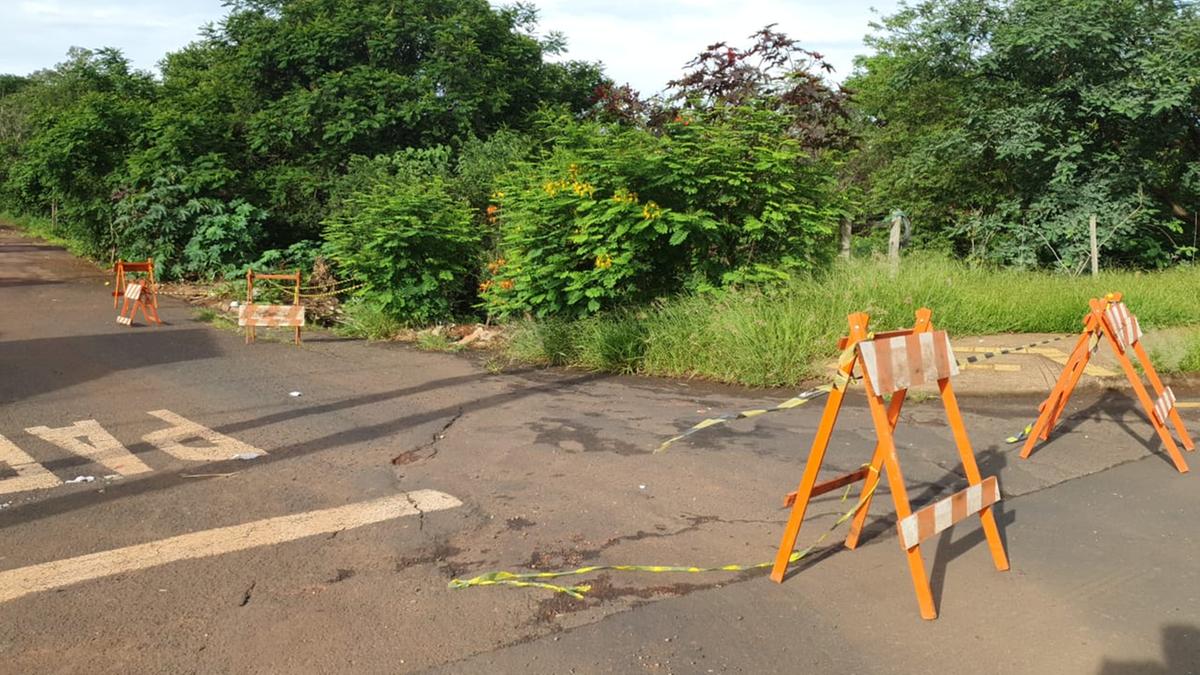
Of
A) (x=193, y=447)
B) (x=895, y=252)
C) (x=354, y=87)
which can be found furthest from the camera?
(x=354, y=87)

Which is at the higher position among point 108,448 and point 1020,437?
point 1020,437

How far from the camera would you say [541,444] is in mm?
7285

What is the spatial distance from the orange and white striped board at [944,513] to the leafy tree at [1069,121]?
11907 millimetres

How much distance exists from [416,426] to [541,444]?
51.3 inches

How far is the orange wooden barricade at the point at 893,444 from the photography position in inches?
165

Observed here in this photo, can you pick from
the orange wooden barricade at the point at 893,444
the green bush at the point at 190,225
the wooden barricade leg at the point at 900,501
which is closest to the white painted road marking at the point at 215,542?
the orange wooden barricade at the point at 893,444

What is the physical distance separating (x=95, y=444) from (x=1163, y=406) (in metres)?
8.17

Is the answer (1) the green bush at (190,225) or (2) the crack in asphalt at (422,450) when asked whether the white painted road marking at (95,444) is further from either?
(1) the green bush at (190,225)

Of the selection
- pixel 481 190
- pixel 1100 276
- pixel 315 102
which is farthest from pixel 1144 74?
pixel 315 102

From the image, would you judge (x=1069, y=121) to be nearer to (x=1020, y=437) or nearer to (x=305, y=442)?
(x=1020, y=437)

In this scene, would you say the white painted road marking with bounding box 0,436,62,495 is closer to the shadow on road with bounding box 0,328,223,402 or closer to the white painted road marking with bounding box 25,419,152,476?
the white painted road marking with bounding box 25,419,152,476

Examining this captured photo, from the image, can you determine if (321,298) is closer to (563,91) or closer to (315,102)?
(315,102)

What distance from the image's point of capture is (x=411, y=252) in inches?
564

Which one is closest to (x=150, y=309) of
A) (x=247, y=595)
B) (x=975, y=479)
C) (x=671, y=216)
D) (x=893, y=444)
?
(x=671, y=216)
